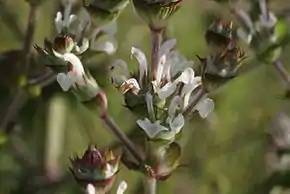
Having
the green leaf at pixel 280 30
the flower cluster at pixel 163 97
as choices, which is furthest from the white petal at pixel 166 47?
the green leaf at pixel 280 30

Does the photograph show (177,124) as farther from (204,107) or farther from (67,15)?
(67,15)

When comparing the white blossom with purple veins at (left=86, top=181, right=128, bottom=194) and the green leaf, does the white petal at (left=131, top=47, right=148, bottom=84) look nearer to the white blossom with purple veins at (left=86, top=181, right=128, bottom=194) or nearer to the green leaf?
the white blossom with purple veins at (left=86, top=181, right=128, bottom=194)

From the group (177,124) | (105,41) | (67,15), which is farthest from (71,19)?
(177,124)

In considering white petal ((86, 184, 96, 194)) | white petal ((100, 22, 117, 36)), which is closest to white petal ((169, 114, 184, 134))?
white petal ((86, 184, 96, 194))

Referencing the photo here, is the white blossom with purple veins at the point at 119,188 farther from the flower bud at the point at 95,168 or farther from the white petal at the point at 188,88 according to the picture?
the white petal at the point at 188,88

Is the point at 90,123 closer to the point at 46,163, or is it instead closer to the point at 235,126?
the point at 46,163

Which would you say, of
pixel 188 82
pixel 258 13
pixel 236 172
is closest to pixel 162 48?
pixel 188 82
